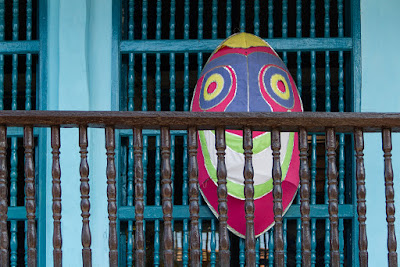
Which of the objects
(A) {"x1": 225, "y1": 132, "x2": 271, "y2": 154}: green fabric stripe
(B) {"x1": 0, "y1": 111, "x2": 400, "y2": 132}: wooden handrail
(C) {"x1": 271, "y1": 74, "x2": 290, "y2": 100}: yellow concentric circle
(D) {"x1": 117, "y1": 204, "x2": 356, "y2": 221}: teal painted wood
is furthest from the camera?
(D) {"x1": 117, "y1": 204, "x2": 356, "y2": 221}: teal painted wood

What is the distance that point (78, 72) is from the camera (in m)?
4.18

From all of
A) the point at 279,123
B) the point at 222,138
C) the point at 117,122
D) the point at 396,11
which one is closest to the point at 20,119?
the point at 117,122

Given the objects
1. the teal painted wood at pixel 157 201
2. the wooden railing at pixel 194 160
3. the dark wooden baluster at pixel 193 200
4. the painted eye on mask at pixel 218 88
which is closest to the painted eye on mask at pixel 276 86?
the painted eye on mask at pixel 218 88

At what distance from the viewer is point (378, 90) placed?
4.15m

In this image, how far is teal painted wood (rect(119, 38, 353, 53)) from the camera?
4.21 metres

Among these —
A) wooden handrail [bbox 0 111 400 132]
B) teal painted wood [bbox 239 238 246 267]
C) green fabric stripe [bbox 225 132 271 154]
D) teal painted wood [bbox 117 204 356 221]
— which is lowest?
teal painted wood [bbox 239 238 246 267]

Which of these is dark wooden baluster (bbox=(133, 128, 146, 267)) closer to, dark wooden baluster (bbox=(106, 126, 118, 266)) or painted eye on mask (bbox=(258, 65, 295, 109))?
dark wooden baluster (bbox=(106, 126, 118, 266))

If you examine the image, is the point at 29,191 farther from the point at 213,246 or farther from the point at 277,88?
the point at 277,88

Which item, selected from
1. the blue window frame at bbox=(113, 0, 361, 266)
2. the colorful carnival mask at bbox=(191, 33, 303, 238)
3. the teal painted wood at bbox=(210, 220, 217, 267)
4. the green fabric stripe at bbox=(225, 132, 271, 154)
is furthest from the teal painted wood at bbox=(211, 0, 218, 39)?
the teal painted wood at bbox=(210, 220, 217, 267)

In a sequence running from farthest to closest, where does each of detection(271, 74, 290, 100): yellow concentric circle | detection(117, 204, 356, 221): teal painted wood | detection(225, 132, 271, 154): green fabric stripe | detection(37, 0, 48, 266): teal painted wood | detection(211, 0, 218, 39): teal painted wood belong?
1. detection(211, 0, 218, 39): teal painted wood
2. detection(37, 0, 48, 266): teal painted wood
3. detection(117, 204, 356, 221): teal painted wood
4. detection(271, 74, 290, 100): yellow concentric circle
5. detection(225, 132, 271, 154): green fabric stripe

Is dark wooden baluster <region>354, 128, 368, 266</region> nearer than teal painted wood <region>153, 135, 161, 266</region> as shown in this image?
Yes

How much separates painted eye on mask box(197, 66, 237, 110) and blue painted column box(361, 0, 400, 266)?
1.02 m

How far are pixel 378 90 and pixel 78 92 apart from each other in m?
2.23

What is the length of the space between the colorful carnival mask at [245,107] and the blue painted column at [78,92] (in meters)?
0.76
